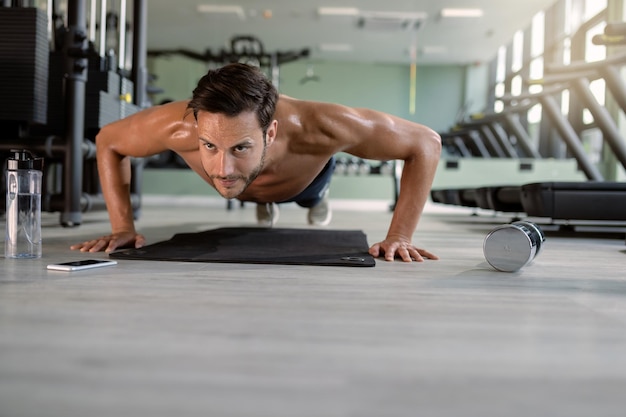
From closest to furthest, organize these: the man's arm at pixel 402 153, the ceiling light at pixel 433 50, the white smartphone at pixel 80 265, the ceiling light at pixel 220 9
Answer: the white smartphone at pixel 80 265 → the man's arm at pixel 402 153 → the ceiling light at pixel 220 9 → the ceiling light at pixel 433 50

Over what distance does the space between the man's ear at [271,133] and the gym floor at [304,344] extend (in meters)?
0.42

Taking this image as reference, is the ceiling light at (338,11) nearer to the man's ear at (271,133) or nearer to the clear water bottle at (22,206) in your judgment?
the man's ear at (271,133)

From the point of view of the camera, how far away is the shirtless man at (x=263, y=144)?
146 cm

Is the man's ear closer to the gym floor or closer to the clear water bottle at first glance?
the gym floor

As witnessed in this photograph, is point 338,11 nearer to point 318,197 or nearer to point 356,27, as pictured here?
point 356,27

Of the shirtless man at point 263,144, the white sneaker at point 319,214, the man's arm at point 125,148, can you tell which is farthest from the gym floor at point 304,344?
the white sneaker at point 319,214

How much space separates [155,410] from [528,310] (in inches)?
28.0

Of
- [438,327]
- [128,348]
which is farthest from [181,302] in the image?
[438,327]

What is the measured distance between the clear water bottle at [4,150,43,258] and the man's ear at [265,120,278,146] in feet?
2.06

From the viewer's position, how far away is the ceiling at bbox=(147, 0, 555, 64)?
6.73 metres

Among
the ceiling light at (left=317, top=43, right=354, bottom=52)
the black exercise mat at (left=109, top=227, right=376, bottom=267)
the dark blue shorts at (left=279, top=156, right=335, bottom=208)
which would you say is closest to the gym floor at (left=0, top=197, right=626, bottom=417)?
the black exercise mat at (left=109, top=227, right=376, bottom=267)

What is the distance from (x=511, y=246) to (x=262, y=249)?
75 centimetres

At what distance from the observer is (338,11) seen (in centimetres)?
691

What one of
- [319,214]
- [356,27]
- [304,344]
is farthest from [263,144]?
[356,27]
